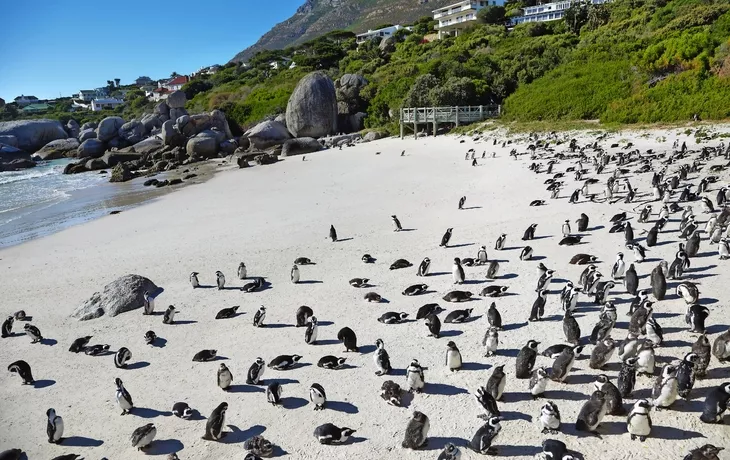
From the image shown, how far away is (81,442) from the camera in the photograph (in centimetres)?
676

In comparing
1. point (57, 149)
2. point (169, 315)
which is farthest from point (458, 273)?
point (57, 149)

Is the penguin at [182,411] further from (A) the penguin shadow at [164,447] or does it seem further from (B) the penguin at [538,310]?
(B) the penguin at [538,310]

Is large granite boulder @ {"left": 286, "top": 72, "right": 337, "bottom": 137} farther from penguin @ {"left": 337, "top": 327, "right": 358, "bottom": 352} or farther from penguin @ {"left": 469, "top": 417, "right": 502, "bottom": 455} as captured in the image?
penguin @ {"left": 469, "top": 417, "right": 502, "bottom": 455}

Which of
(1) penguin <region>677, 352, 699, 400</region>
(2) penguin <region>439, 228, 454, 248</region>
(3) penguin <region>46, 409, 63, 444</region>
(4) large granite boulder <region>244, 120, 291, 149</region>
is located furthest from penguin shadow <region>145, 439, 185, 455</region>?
(4) large granite boulder <region>244, 120, 291, 149</region>

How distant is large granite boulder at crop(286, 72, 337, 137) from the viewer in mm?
48875

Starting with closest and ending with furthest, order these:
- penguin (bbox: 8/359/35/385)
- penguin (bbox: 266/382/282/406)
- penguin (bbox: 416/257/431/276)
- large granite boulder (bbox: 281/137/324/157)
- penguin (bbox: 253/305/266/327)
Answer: penguin (bbox: 266/382/282/406) < penguin (bbox: 8/359/35/385) < penguin (bbox: 253/305/266/327) < penguin (bbox: 416/257/431/276) < large granite boulder (bbox: 281/137/324/157)

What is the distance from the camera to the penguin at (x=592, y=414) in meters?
5.68

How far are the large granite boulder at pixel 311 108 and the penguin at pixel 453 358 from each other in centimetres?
4393

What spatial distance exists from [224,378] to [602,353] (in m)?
5.56

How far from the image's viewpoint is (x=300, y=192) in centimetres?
2384

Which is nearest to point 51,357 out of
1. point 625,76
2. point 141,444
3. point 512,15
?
point 141,444

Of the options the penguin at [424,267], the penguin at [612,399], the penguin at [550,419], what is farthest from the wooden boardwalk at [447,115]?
the penguin at [550,419]

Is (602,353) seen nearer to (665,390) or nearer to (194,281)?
(665,390)

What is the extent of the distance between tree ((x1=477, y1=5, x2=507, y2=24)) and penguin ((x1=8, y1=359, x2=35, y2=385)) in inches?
3375
